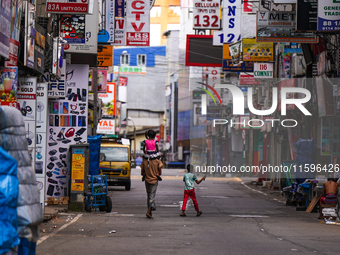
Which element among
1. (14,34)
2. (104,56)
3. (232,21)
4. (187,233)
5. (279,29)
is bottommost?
(187,233)

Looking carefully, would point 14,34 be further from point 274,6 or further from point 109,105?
point 109,105

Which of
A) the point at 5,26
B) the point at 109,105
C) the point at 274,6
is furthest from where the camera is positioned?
the point at 109,105

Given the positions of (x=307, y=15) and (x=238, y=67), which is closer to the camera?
(x=307, y=15)

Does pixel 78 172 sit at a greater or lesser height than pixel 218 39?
lesser

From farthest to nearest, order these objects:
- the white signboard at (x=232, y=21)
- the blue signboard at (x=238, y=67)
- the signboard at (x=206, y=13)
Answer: the blue signboard at (x=238, y=67) < the white signboard at (x=232, y=21) < the signboard at (x=206, y=13)

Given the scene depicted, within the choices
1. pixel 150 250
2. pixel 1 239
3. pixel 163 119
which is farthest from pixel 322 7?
pixel 163 119

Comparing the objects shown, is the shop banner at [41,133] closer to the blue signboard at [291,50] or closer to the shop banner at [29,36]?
the shop banner at [29,36]

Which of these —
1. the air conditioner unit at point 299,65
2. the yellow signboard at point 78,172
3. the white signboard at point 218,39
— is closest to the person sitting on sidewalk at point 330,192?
the yellow signboard at point 78,172

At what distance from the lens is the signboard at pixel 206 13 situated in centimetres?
2702

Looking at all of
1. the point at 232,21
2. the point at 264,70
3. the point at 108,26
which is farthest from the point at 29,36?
the point at 264,70

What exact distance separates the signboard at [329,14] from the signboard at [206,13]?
9.89 metres

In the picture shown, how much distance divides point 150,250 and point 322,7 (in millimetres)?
11149

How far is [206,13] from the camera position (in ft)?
88.9

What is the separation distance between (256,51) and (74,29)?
1257cm
